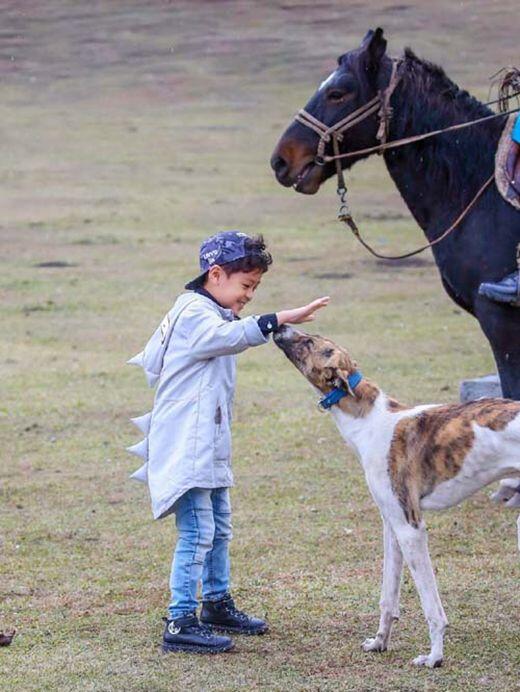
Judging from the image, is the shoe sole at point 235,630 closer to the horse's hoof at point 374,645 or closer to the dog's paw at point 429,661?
the horse's hoof at point 374,645

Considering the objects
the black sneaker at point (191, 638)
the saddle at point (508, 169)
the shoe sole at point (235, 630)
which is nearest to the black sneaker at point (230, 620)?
the shoe sole at point (235, 630)

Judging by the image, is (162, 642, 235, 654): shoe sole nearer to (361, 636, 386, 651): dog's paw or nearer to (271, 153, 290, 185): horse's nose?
(361, 636, 386, 651): dog's paw

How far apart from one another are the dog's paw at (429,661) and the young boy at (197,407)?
744 mm

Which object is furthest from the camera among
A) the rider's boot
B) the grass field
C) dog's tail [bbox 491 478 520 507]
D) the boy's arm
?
dog's tail [bbox 491 478 520 507]

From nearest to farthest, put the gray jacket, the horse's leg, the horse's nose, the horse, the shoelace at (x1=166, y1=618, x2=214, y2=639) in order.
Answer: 1. the gray jacket
2. the shoelace at (x1=166, y1=618, x2=214, y2=639)
3. the horse's leg
4. the horse
5. the horse's nose

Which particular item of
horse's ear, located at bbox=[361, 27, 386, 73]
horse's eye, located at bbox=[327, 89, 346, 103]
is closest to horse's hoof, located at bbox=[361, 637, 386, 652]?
horse's eye, located at bbox=[327, 89, 346, 103]

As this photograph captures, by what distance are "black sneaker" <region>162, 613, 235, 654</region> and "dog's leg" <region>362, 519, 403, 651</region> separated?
0.57 metres

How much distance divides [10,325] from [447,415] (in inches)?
382

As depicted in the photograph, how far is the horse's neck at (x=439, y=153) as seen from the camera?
6.41 m

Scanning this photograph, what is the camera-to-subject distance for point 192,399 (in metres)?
5.29

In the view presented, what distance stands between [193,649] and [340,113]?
2660 millimetres

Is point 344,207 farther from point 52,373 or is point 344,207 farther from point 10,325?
point 10,325

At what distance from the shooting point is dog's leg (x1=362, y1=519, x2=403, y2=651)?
205 inches

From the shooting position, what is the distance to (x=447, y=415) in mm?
5098
